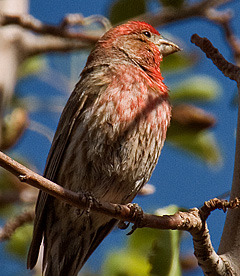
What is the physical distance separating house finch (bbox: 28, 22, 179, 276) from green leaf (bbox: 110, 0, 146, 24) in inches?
23.3

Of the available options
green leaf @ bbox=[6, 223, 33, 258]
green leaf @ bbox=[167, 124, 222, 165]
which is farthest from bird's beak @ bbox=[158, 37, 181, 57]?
green leaf @ bbox=[6, 223, 33, 258]

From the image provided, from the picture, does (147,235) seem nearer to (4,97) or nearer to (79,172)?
(79,172)

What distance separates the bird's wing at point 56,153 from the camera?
427cm

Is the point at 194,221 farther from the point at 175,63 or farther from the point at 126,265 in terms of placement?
the point at 175,63

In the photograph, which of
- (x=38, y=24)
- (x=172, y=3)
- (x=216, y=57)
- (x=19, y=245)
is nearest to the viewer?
(x=216, y=57)

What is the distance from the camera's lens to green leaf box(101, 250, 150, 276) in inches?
158

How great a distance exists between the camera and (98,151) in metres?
4.17

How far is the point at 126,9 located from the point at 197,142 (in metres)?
1.48

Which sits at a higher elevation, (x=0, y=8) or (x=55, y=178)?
(x=0, y=8)

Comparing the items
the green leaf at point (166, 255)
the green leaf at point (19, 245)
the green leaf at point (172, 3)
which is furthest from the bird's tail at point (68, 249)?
the green leaf at point (172, 3)

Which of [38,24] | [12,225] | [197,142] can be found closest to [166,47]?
[197,142]

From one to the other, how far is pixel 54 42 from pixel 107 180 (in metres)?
1.79

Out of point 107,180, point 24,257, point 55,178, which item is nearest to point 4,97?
point 55,178

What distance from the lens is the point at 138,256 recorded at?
162 inches
